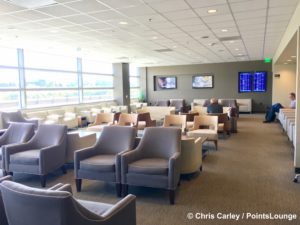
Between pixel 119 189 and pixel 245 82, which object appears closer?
pixel 119 189

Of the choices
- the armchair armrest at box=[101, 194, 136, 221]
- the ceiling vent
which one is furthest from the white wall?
the armchair armrest at box=[101, 194, 136, 221]

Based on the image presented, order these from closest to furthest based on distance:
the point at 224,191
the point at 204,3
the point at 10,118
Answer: the point at 224,191 < the point at 204,3 < the point at 10,118

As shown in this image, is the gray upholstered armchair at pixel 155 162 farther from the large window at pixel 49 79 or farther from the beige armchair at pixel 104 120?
the large window at pixel 49 79

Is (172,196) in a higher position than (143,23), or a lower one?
lower

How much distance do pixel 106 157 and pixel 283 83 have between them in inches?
443

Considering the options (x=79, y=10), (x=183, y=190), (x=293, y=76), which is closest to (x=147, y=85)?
(x=293, y=76)

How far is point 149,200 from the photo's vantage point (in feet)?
11.7

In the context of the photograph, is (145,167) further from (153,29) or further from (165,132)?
(153,29)

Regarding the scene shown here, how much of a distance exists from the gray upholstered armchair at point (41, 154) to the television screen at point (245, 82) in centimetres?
1240

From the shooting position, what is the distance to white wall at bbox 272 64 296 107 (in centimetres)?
1248

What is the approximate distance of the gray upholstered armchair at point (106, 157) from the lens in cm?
370

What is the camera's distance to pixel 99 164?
12.3 ft

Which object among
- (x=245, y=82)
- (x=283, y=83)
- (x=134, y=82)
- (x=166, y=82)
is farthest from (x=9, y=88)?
(x=245, y=82)

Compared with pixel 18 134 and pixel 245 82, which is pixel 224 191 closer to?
pixel 18 134
